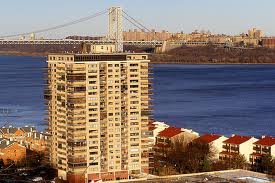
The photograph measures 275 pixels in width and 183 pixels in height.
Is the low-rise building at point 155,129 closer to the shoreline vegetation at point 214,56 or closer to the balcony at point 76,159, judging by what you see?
the balcony at point 76,159

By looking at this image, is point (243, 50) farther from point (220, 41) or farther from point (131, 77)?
point (131, 77)

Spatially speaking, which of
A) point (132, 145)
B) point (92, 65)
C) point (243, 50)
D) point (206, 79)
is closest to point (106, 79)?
point (92, 65)

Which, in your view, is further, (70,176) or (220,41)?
(220,41)

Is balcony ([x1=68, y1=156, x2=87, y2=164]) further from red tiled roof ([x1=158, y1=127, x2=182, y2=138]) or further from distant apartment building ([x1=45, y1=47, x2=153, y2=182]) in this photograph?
red tiled roof ([x1=158, y1=127, x2=182, y2=138])

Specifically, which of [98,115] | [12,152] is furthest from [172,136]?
[12,152]

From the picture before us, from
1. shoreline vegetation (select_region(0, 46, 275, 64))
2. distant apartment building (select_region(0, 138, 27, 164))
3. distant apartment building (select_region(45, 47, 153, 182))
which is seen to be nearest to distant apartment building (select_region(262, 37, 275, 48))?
shoreline vegetation (select_region(0, 46, 275, 64))

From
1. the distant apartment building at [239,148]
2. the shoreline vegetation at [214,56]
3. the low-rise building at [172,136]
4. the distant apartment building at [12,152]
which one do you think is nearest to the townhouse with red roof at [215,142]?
the distant apartment building at [239,148]
